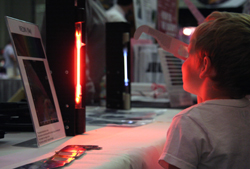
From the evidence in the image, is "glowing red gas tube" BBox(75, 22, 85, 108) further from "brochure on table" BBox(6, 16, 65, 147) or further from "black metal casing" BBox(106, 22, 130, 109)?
"black metal casing" BBox(106, 22, 130, 109)

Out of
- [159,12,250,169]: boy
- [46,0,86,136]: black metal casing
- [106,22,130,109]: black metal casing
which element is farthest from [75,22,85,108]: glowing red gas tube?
[106,22,130,109]: black metal casing

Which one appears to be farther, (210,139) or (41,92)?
(41,92)

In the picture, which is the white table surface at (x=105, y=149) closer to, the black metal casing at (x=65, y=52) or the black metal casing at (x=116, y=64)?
the black metal casing at (x=65, y=52)

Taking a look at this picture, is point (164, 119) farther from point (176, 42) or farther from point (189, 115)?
point (189, 115)

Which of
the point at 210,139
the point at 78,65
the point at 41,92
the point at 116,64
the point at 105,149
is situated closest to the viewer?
the point at 210,139

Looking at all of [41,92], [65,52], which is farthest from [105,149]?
[65,52]

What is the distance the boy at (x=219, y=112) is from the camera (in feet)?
1.97

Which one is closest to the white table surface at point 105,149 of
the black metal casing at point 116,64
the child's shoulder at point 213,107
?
the child's shoulder at point 213,107

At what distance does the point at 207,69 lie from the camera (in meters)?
0.66

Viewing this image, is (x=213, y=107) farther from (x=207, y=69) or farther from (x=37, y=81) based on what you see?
(x=37, y=81)

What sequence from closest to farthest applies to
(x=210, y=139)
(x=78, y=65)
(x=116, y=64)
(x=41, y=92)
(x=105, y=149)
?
(x=210, y=139) < (x=105, y=149) < (x=41, y=92) < (x=78, y=65) < (x=116, y=64)

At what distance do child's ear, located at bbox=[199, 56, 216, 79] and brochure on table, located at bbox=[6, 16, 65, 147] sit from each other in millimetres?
438

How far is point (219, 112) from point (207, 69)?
3.9 inches

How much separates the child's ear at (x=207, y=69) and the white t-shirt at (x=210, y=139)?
0.08 metres
